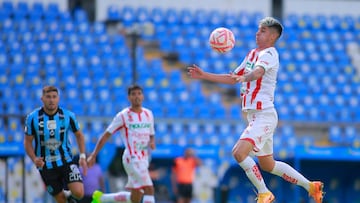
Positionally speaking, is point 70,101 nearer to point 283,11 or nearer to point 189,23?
point 189,23

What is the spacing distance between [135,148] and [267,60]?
3.83 meters

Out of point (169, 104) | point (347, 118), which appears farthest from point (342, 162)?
point (169, 104)

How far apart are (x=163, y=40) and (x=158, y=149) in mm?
8633

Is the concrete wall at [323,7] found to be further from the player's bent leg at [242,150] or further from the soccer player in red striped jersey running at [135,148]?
the player's bent leg at [242,150]

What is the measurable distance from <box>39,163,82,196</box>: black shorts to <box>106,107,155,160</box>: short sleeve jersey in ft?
4.41

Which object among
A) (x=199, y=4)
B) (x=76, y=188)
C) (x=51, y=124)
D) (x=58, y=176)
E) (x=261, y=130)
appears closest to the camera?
(x=261, y=130)

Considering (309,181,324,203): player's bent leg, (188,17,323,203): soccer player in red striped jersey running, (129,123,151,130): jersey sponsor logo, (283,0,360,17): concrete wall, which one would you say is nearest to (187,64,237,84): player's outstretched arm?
(188,17,323,203): soccer player in red striped jersey running

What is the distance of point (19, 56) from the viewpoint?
25703 millimetres

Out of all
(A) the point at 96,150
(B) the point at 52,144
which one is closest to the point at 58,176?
(B) the point at 52,144

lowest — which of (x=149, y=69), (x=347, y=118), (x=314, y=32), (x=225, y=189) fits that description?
(x=225, y=189)

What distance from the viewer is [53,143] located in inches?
510

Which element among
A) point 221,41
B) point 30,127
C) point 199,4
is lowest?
point 30,127

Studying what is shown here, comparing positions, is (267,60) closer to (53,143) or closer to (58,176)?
(53,143)

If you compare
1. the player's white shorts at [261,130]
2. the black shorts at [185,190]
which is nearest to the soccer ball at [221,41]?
the player's white shorts at [261,130]
